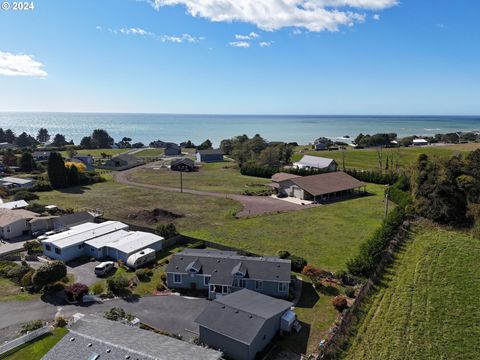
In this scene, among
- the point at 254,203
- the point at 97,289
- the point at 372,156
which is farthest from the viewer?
the point at 372,156

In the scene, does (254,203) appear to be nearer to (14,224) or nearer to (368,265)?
(368,265)

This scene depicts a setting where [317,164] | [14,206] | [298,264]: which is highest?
[317,164]

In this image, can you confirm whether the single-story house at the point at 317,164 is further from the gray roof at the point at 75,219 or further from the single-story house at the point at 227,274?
the single-story house at the point at 227,274

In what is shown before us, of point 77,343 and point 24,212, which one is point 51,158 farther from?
point 77,343

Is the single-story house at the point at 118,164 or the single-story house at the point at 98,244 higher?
the single-story house at the point at 118,164

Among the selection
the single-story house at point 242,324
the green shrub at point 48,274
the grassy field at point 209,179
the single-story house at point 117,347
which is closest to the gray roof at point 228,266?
the single-story house at point 242,324

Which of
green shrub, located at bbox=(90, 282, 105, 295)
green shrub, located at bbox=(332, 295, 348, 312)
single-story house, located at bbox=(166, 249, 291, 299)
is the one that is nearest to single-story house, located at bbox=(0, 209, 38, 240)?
green shrub, located at bbox=(90, 282, 105, 295)

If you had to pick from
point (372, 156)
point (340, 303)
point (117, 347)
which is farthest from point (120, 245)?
point (372, 156)
